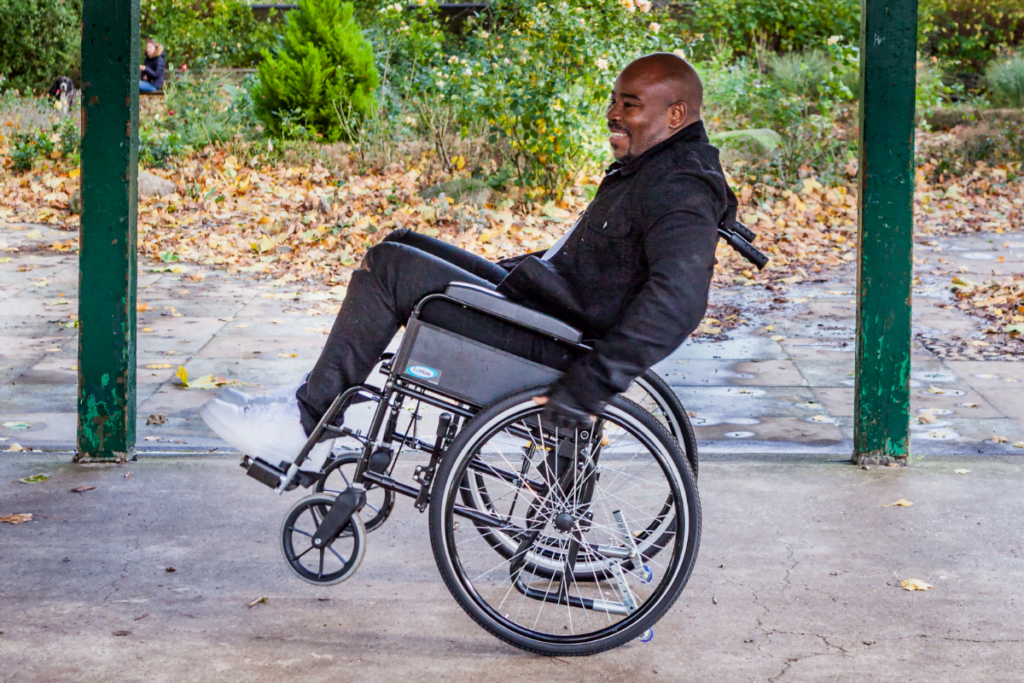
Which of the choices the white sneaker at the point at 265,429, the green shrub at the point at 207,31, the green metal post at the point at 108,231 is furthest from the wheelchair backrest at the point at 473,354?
the green shrub at the point at 207,31

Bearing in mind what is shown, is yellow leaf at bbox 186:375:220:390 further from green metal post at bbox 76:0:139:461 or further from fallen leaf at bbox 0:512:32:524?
fallen leaf at bbox 0:512:32:524

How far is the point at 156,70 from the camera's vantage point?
1458 centimetres

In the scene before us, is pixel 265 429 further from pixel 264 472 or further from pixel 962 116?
pixel 962 116

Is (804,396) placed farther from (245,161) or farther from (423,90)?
(245,161)

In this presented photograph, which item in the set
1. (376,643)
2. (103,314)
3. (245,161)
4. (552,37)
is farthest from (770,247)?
(376,643)

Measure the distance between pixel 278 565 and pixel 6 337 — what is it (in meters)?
3.46

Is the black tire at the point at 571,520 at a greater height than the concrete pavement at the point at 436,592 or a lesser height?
greater

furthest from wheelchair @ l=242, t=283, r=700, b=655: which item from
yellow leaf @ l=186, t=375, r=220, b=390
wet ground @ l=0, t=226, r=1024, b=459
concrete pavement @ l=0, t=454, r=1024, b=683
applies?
yellow leaf @ l=186, t=375, r=220, b=390

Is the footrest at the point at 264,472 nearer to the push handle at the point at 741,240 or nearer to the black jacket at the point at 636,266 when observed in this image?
the black jacket at the point at 636,266

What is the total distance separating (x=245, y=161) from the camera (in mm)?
10812

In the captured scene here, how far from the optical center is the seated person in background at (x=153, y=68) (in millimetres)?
14430

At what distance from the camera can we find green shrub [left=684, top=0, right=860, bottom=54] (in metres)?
15.1

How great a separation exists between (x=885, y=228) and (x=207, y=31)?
1491 cm

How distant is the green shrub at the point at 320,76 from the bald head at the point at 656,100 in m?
8.63
